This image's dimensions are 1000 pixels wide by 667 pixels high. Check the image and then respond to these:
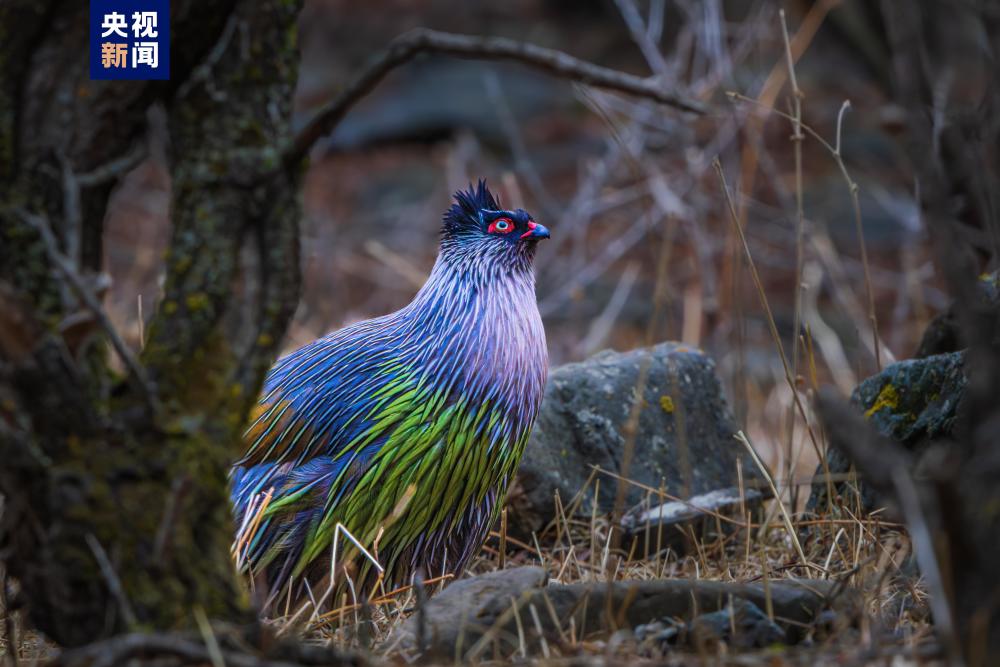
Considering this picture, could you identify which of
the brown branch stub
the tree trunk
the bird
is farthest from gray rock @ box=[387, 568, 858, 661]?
the brown branch stub

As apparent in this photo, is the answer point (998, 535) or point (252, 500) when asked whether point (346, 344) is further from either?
point (998, 535)

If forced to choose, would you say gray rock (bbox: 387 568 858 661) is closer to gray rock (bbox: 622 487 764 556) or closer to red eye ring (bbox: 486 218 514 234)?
gray rock (bbox: 622 487 764 556)

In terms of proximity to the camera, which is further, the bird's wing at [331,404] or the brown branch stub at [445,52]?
the bird's wing at [331,404]

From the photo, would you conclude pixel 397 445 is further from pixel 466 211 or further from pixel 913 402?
pixel 913 402

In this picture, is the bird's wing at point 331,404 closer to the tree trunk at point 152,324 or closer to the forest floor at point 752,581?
the forest floor at point 752,581

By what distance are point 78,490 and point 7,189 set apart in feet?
1.81

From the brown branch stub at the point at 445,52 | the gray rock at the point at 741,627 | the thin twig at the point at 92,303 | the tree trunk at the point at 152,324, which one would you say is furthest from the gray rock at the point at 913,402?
the thin twig at the point at 92,303

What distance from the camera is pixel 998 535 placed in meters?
1.77

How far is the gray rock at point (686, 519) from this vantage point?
141 inches

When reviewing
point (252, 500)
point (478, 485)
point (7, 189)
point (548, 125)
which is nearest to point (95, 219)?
point (7, 189)

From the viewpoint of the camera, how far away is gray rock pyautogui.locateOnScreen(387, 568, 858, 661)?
2.27 metres

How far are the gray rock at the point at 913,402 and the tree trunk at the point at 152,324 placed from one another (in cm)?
184

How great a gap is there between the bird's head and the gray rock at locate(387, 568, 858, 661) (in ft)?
4.22

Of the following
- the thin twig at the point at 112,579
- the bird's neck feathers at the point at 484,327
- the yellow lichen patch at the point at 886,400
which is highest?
the bird's neck feathers at the point at 484,327
